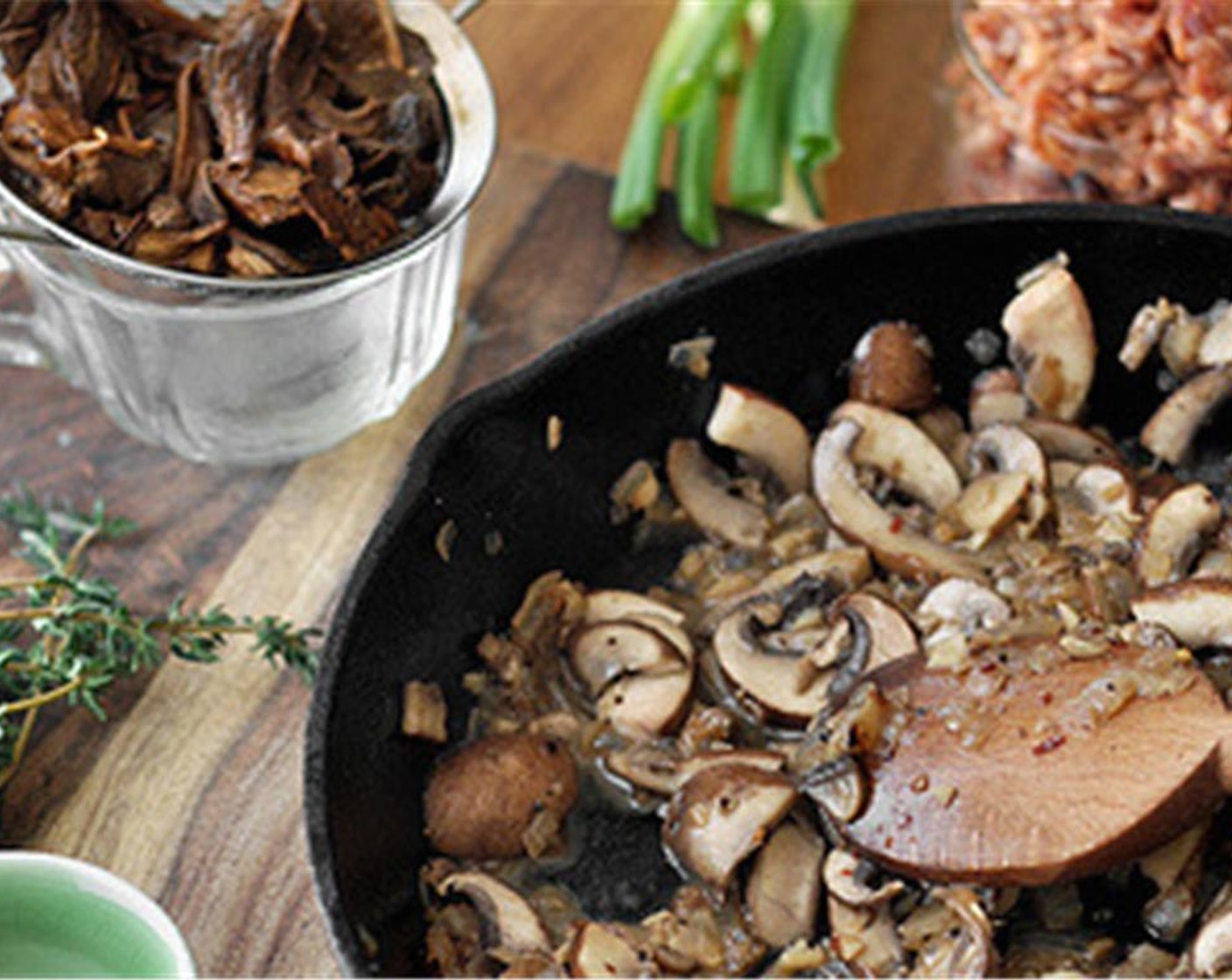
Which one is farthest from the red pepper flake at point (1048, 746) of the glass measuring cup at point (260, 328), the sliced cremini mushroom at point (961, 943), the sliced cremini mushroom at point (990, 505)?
the glass measuring cup at point (260, 328)

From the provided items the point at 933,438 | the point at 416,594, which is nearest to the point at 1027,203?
the point at 933,438

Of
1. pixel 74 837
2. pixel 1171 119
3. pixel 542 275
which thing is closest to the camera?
pixel 74 837

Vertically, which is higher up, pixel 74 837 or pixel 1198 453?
pixel 1198 453

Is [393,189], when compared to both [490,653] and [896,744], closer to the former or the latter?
[490,653]

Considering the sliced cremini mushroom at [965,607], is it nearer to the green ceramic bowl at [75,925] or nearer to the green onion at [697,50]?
the green ceramic bowl at [75,925]

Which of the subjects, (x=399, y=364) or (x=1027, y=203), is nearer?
(x=1027, y=203)

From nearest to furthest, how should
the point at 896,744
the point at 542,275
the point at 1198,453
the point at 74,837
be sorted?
the point at 896,744 < the point at 74,837 < the point at 1198,453 < the point at 542,275

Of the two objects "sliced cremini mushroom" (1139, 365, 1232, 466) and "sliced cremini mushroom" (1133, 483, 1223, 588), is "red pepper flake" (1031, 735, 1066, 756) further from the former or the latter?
"sliced cremini mushroom" (1139, 365, 1232, 466)
